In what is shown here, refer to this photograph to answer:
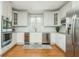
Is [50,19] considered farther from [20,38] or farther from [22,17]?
[20,38]

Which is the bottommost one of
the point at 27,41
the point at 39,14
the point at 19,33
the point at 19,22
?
the point at 27,41

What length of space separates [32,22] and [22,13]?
0.71m

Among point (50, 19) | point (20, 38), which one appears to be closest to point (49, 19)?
point (50, 19)

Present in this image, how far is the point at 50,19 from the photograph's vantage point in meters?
4.97

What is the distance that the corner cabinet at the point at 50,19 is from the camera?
4.89m

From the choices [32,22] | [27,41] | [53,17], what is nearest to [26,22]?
[32,22]

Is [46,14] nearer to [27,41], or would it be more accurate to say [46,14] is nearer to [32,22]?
[32,22]

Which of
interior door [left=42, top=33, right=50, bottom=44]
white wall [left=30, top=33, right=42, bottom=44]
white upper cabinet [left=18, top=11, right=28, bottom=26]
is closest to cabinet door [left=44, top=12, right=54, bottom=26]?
interior door [left=42, top=33, right=50, bottom=44]

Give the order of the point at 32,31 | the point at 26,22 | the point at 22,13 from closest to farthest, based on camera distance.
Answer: the point at 22,13, the point at 26,22, the point at 32,31

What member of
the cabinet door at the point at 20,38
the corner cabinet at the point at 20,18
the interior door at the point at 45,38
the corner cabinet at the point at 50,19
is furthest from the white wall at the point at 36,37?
the corner cabinet at the point at 20,18

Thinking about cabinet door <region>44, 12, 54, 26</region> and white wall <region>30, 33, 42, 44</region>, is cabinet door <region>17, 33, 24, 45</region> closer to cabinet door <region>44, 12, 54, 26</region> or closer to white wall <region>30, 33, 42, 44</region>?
white wall <region>30, 33, 42, 44</region>

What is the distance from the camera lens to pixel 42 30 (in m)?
5.29

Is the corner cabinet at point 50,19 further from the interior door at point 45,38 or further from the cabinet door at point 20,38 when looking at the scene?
the cabinet door at point 20,38

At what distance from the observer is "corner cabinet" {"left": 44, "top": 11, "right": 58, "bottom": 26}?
16.1 feet
